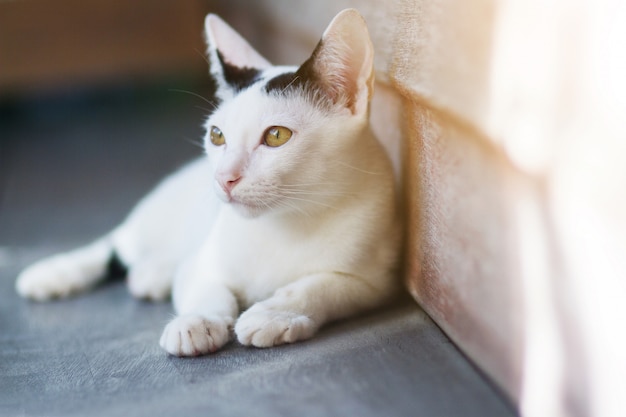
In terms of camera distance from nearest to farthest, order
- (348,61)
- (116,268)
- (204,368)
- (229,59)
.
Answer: (204,368) → (348,61) → (229,59) → (116,268)

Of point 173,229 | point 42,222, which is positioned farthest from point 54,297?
point 42,222

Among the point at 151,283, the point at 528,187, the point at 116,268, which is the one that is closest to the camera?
the point at 528,187

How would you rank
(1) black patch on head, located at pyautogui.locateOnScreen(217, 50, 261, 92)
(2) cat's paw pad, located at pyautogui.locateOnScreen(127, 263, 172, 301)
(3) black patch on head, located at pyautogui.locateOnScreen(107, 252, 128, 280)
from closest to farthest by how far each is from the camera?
(1) black patch on head, located at pyautogui.locateOnScreen(217, 50, 261, 92), (2) cat's paw pad, located at pyautogui.locateOnScreen(127, 263, 172, 301), (3) black patch on head, located at pyautogui.locateOnScreen(107, 252, 128, 280)

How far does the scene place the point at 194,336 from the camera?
1.34 meters

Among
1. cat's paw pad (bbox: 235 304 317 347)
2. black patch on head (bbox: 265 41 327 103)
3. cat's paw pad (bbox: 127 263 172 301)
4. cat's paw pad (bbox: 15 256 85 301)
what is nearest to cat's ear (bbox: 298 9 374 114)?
black patch on head (bbox: 265 41 327 103)

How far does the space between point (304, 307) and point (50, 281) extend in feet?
2.95

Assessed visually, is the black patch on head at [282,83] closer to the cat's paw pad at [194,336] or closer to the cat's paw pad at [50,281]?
the cat's paw pad at [194,336]

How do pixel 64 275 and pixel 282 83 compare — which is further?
pixel 64 275

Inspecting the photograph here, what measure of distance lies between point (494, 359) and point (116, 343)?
33.0 inches

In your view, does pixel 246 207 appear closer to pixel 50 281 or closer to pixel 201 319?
pixel 201 319

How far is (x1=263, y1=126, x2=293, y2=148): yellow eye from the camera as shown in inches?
55.2

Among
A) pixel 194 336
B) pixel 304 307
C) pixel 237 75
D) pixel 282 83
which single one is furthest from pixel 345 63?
pixel 194 336

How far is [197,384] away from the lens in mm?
1237

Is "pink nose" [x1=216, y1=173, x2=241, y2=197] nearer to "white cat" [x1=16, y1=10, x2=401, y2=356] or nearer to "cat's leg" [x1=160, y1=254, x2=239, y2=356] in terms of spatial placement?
"white cat" [x1=16, y1=10, x2=401, y2=356]
